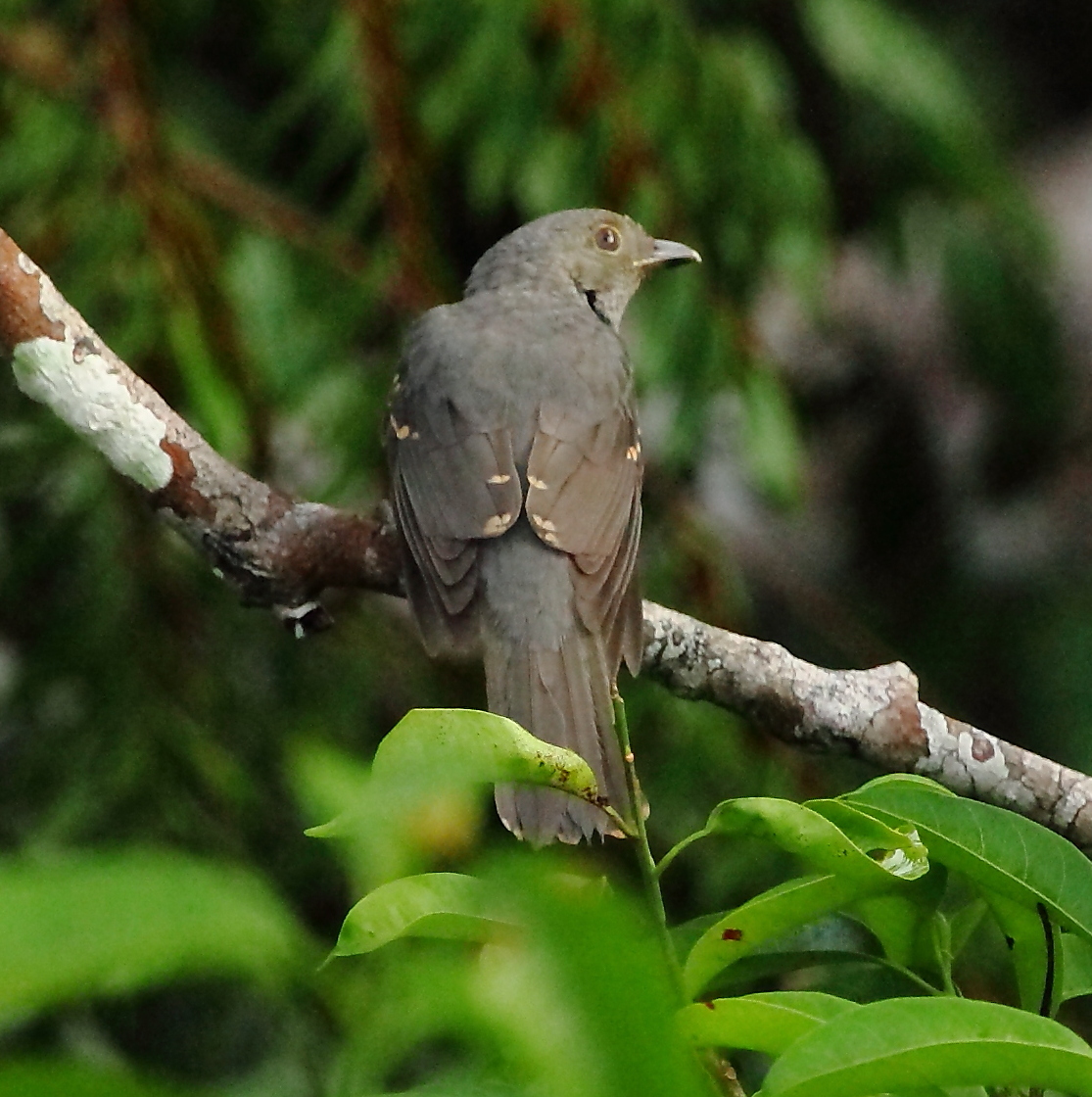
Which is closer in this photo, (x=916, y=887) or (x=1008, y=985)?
(x=916, y=887)

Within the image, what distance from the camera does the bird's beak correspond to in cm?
372

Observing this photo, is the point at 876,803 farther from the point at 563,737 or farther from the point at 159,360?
the point at 159,360

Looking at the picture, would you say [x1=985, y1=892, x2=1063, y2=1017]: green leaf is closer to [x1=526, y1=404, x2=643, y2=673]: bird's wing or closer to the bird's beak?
[x1=526, y1=404, x2=643, y2=673]: bird's wing

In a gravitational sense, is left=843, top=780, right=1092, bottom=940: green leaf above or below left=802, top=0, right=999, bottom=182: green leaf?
below

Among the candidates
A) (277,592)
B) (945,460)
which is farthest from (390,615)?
(945,460)

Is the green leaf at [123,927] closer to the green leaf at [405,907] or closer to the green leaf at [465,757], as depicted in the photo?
the green leaf at [465,757]

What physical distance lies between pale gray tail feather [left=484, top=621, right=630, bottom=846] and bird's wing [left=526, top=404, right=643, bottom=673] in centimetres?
6

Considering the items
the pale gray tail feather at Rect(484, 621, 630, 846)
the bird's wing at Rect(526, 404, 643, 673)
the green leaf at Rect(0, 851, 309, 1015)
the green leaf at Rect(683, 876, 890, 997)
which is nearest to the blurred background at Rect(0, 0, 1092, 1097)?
the bird's wing at Rect(526, 404, 643, 673)

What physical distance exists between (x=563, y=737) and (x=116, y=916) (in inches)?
78.5

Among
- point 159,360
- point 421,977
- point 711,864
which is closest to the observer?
point 421,977

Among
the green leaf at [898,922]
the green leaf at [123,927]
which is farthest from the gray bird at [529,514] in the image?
the green leaf at [123,927]

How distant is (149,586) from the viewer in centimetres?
358

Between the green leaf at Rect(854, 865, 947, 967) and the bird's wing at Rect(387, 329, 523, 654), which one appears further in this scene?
the bird's wing at Rect(387, 329, 523, 654)

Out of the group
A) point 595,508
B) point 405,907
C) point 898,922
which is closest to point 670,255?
point 595,508
